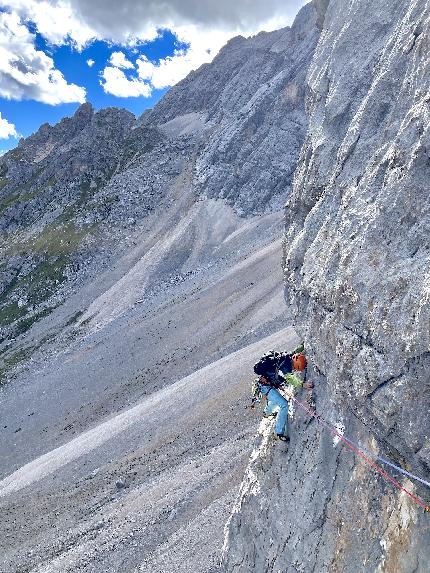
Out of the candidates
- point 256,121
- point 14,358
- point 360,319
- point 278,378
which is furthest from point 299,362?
point 256,121

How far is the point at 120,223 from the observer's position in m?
90.4

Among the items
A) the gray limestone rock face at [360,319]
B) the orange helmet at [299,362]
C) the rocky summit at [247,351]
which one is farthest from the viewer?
the orange helmet at [299,362]

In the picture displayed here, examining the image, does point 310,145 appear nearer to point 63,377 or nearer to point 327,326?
point 327,326

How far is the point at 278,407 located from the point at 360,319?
5.83 metres

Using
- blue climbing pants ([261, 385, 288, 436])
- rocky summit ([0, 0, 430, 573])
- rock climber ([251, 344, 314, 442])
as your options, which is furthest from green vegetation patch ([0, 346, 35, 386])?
rock climber ([251, 344, 314, 442])

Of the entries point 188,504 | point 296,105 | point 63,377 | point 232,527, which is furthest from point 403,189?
point 296,105

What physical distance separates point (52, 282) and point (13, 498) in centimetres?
5280

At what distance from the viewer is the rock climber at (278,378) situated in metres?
13.6

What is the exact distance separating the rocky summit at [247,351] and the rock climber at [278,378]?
1.02ft

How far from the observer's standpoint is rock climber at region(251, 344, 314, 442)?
13620 millimetres

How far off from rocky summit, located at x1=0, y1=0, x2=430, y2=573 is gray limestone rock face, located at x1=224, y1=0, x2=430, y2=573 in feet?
0.18

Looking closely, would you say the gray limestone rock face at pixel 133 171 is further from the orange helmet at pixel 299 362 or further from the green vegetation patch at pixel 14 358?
A: the orange helmet at pixel 299 362

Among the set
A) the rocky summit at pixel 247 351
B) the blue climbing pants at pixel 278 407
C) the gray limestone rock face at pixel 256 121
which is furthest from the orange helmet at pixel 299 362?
the gray limestone rock face at pixel 256 121

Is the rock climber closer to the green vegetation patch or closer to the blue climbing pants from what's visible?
the blue climbing pants
